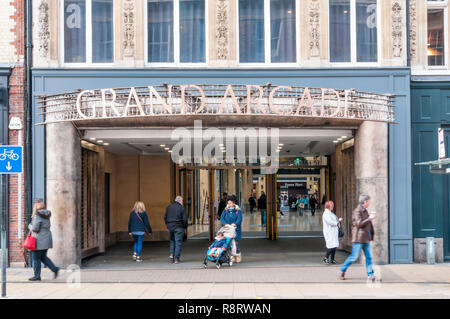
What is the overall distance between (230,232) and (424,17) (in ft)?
25.2

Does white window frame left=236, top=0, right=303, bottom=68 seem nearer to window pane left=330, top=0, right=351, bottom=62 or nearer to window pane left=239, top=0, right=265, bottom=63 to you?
window pane left=239, top=0, right=265, bottom=63

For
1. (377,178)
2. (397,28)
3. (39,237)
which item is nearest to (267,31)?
(397,28)

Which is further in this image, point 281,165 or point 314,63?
point 281,165

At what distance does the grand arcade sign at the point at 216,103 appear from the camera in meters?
12.3

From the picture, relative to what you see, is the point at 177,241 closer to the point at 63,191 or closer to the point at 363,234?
the point at 63,191

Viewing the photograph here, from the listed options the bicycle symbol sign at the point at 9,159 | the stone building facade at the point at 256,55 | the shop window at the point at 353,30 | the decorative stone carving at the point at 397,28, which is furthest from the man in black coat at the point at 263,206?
the bicycle symbol sign at the point at 9,159

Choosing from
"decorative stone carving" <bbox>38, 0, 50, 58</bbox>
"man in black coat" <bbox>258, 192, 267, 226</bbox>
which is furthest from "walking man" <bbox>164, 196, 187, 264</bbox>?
"man in black coat" <bbox>258, 192, 267, 226</bbox>

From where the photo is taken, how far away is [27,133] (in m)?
13.7

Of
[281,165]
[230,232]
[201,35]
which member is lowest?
[230,232]

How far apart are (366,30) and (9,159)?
9669 mm

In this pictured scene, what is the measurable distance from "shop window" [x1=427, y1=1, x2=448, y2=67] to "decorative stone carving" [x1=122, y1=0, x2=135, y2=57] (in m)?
8.05

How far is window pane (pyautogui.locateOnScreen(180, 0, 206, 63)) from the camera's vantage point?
48.2 ft
